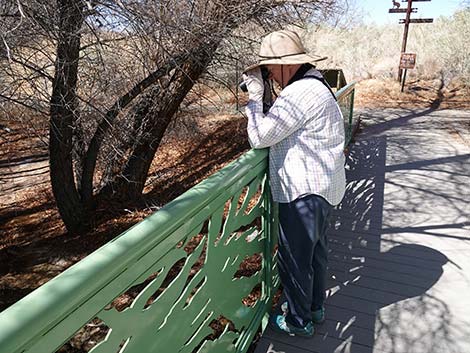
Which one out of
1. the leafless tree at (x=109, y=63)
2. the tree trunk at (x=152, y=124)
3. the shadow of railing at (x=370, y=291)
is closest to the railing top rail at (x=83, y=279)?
the shadow of railing at (x=370, y=291)

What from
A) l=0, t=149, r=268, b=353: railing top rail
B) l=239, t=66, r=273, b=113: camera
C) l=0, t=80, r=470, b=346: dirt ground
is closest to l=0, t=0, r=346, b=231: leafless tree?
l=0, t=80, r=470, b=346: dirt ground

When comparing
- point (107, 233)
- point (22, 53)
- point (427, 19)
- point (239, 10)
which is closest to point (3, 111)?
point (22, 53)

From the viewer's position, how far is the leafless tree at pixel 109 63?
3.41 m

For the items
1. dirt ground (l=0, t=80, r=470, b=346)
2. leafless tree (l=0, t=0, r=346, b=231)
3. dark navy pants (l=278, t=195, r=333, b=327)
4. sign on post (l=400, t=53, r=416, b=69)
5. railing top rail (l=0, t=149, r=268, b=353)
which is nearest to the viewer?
railing top rail (l=0, t=149, r=268, b=353)

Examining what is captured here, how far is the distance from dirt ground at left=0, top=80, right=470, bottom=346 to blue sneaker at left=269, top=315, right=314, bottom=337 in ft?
12.1

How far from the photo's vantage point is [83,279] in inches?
32.8

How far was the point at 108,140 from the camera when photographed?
5281mm

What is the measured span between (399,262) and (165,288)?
7.18ft

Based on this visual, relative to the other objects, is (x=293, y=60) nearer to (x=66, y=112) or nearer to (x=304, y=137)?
(x=304, y=137)

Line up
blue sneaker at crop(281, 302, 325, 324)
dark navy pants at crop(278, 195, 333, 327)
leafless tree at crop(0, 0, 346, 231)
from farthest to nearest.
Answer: leafless tree at crop(0, 0, 346, 231)
blue sneaker at crop(281, 302, 325, 324)
dark navy pants at crop(278, 195, 333, 327)

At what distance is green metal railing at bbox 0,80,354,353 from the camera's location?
2.49 ft

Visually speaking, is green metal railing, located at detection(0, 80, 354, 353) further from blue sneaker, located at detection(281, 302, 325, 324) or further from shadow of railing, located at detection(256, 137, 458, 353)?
shadow of railing, located at detection(256, 137, 458, 353)

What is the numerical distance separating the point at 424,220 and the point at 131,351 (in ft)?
11.0

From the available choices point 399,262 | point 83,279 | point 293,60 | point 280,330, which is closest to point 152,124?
point 399,262
